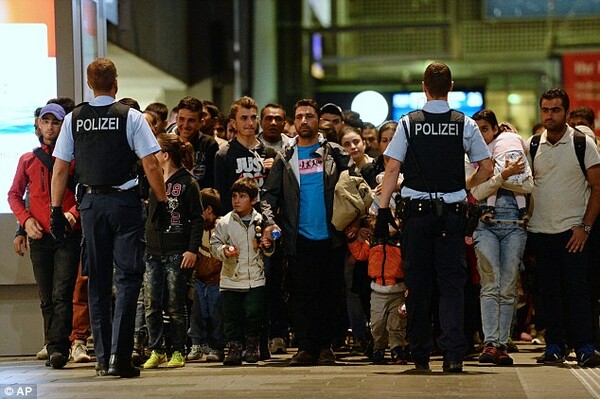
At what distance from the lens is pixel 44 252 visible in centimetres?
1063

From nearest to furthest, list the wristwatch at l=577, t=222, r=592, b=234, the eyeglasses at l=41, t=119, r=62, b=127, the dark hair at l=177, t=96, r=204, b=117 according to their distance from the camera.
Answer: the wristwatch at l=577, t=222, r=592, b=234 < the eyeglasses at l=41, t=119, r=62, b=127 < the dark hair at l=177, t=96, r=204, b=117

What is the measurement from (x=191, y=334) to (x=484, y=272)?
8.05ft

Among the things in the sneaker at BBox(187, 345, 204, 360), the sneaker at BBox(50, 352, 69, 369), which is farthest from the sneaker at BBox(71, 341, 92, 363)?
the sneaker at BBox(187, 345, 204, 360)

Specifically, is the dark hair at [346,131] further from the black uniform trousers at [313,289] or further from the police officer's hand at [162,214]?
the police officer's hand at [162,214]

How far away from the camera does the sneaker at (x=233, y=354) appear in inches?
407

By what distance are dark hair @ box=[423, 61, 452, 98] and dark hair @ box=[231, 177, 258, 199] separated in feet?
5.72

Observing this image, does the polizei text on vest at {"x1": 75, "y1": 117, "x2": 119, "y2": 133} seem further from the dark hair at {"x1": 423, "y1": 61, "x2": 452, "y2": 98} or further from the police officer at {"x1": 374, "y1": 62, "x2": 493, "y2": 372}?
the dark hair at {"x1": 423, "y1": 61, "x2": 452, "y2": 98}

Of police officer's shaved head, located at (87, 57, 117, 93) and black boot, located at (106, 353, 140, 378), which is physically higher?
police officer's shaved head, located at (87, 57, 117, 93)

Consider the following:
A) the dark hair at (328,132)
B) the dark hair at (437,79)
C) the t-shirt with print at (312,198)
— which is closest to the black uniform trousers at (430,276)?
the dark hair at (437,79)

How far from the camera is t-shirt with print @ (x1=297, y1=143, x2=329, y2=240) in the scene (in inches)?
406

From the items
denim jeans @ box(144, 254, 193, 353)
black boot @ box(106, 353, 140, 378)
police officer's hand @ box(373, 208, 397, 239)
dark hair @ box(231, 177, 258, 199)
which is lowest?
black boot @ box(106, 353, 140, 378)

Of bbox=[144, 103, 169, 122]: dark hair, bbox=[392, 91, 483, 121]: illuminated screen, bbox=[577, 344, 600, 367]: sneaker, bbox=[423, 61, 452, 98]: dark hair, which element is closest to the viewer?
bbox=[423, 61, 452, 98]: dark hair

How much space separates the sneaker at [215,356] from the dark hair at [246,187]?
1.32 metres

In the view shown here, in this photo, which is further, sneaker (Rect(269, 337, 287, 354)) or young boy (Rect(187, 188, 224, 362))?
sneaker (Rect(269, 337, 287, 354))
